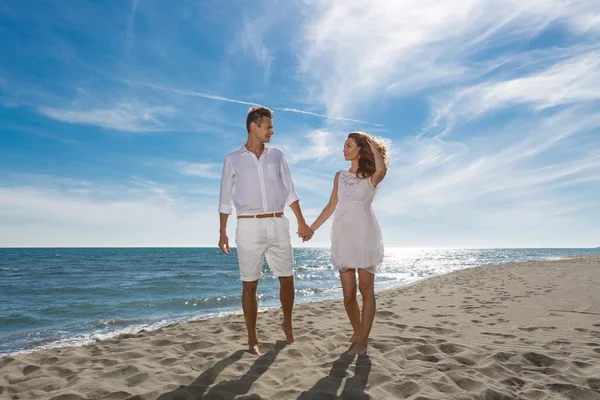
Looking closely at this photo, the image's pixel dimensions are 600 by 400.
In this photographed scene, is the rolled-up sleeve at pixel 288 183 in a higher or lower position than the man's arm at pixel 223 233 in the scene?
higher

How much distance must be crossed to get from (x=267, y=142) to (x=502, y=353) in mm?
3308

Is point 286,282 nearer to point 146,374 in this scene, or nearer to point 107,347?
point 146,374

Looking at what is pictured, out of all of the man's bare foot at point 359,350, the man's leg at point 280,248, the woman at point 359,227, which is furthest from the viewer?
the man's leg at point 280,248

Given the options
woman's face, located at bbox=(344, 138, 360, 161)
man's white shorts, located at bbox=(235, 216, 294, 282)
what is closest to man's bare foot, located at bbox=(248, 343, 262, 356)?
man's white shorts, located at bbox=(235, 216, 294, 282)

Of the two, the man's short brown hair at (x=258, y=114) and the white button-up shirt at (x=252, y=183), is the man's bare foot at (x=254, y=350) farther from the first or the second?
the man's short brown hair at (x=258, y=114)

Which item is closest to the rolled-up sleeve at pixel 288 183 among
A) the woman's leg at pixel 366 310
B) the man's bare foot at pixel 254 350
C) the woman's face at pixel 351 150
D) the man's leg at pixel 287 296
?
the woman's face at pixel 351 150

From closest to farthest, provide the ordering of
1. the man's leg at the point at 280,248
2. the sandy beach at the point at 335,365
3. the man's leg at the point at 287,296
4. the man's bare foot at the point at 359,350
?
the sandy beach at the point at 335,365 < the man's bare foot at the point at 359,350 < the man's leg at the point at 280,248 < the man's leg at the point at 287,296

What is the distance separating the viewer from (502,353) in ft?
13.0

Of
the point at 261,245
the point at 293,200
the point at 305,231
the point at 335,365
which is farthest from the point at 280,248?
the point at 335,365

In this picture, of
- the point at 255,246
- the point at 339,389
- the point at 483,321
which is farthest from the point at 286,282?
the point at 483,321

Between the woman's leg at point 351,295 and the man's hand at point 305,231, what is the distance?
1.95 feet

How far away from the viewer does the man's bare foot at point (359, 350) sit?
13.2 ft

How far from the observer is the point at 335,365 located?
3691 mm

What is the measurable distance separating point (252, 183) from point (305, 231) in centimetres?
88
